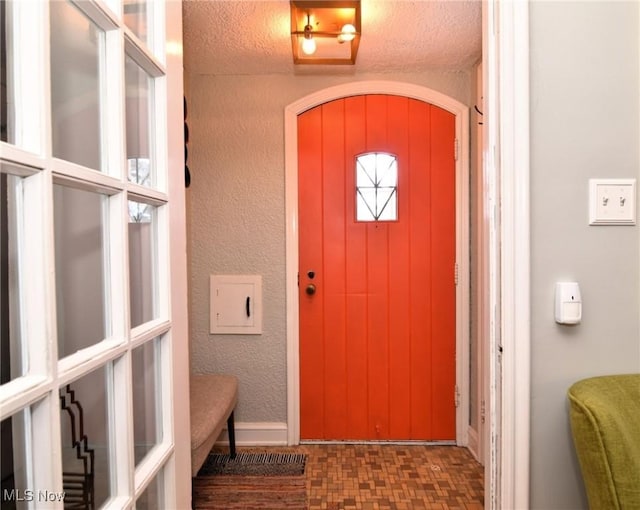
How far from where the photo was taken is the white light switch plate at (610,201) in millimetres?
1078

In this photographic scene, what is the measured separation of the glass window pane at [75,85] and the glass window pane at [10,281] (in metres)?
0.09

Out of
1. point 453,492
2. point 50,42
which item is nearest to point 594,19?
point 50,42

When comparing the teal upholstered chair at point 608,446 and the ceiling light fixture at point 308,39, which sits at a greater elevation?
the ceiling light fixture at point 308,39

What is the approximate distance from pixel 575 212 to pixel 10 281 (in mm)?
1183

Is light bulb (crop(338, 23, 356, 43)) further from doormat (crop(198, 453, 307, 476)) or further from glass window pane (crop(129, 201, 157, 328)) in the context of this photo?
doormat (crop(198, 453, 307, 476))

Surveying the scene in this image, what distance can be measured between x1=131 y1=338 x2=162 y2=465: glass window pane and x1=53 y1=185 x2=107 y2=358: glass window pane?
130 mm

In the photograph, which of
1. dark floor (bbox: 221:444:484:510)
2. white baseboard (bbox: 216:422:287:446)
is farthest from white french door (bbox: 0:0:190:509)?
white baseboard (bbox: 216:422:287:446)

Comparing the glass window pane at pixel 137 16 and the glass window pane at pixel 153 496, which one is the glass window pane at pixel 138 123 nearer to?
the glass window pane at pixel 137 16

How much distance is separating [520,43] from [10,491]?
4.31ft

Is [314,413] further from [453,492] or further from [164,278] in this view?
[164,278]

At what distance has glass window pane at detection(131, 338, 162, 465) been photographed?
0.81m

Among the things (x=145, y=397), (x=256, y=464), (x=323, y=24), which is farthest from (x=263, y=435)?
(x=323, y=24)

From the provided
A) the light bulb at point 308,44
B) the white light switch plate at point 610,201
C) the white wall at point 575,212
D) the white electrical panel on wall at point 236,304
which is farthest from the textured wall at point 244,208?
the white light switch plate at point 610,201

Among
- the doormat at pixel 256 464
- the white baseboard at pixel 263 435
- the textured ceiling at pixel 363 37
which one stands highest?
the textured ceiling at pixel 363 37
